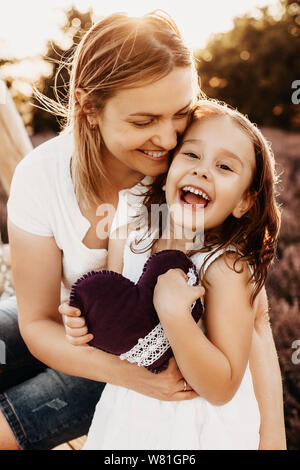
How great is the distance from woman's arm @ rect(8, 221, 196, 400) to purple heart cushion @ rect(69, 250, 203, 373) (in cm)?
17

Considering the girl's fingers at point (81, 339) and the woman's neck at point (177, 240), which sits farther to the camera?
the woman's neck at point (177, 240)

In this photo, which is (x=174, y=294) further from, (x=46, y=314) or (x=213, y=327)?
(x=46, y=314)

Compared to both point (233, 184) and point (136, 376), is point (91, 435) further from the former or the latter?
point (233, 184)

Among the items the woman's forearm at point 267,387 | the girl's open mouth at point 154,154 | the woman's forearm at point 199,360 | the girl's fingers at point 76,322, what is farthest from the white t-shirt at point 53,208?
the woman's forearm at point 267,387

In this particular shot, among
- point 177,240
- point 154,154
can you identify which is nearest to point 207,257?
Answer: point 177,240

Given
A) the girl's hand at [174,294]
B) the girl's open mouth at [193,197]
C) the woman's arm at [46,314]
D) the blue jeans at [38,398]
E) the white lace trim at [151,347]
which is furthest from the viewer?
the blue jeans at [38,398]

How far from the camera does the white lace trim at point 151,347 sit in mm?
1418

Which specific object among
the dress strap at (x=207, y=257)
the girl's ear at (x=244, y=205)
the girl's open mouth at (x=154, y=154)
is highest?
the girl's open mouth at (x=154, y=154)

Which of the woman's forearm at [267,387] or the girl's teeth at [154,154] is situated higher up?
the girl's teeth at [154,154]

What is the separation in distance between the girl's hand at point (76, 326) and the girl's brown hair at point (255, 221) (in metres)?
0.40

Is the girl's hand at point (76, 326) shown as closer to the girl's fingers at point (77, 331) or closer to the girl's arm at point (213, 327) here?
the girl's fingers at point (77, 331)

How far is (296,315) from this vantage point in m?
3.51

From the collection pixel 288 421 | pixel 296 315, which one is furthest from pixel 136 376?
pixel 296 315
